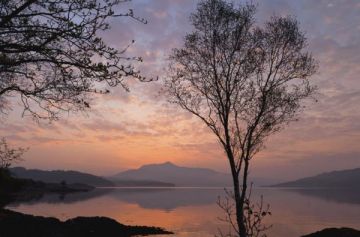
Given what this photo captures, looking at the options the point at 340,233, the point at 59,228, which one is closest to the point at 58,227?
the point at 59,228

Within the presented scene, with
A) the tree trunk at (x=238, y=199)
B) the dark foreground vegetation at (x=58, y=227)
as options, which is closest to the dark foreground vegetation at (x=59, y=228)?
the dark foreground vegetation at (x=58, y=227)

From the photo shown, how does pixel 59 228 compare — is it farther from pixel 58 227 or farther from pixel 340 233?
pixel 340 233

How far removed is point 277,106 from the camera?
82.8 feet

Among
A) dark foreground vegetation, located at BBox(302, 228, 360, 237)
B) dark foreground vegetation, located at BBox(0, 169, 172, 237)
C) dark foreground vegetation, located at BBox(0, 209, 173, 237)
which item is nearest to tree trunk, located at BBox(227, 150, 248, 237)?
dark foreground vegetation, located at BBox(302, 228, 360, 237)

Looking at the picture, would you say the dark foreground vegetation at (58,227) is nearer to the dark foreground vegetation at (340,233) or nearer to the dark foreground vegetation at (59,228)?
the dark foreground vegetation at (59,228)

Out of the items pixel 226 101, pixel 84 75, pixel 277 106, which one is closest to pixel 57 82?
pixel 84 75

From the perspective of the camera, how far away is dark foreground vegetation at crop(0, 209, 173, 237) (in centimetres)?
3988

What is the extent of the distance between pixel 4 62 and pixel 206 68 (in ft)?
48.9

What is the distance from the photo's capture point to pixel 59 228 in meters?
45.5

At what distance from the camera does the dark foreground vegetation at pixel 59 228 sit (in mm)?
39875

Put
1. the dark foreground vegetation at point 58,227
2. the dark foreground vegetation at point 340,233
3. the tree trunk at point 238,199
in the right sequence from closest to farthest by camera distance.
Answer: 1. the tree trunk at point 238,199
2. the dark foreground vegetation at point 340,233
3. the dark foreground vegetation at point 58,227

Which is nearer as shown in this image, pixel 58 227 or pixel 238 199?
pixel 238 199

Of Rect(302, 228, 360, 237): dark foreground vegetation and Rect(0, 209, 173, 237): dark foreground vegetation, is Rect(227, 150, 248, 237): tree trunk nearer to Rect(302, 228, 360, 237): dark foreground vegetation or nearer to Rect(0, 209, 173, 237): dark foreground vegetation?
Rect(302, 228, 360, 237): dark foreground vegetation

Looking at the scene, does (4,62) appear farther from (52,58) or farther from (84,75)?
(84,75)
